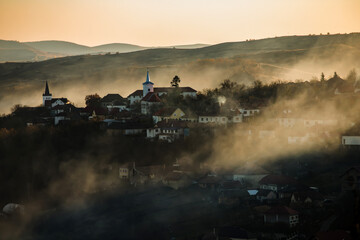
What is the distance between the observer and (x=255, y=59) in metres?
131

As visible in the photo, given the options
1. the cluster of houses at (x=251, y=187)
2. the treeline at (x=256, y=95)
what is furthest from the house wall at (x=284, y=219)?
the treeline at (x=256, y=95)

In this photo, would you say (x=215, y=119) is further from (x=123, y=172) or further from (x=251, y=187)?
(x=251, y=187)

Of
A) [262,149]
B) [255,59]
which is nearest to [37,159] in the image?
[262,149]

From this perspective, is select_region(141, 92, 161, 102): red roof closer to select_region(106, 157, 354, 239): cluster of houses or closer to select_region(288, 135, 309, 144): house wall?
select_region(106, 157, 354, 239): cluster of houses

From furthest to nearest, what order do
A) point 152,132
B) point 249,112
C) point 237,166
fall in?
1. point 249,112
2. point 152,132
3. point 237,166

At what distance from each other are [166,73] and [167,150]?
73550 millimetres

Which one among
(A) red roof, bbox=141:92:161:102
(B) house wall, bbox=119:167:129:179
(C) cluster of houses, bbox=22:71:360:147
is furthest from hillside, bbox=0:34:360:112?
(B) house wall, bbox=119:167:129:179

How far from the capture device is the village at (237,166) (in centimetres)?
3731

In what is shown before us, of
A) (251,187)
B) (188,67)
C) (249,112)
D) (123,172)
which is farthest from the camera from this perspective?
(188,67)

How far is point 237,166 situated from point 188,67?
78.1 meters

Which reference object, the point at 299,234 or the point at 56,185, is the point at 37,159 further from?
the point at 299,234

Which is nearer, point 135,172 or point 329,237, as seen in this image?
point 329,237

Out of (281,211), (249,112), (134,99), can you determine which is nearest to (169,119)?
(249,112)

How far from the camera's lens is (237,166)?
52.5 meters
